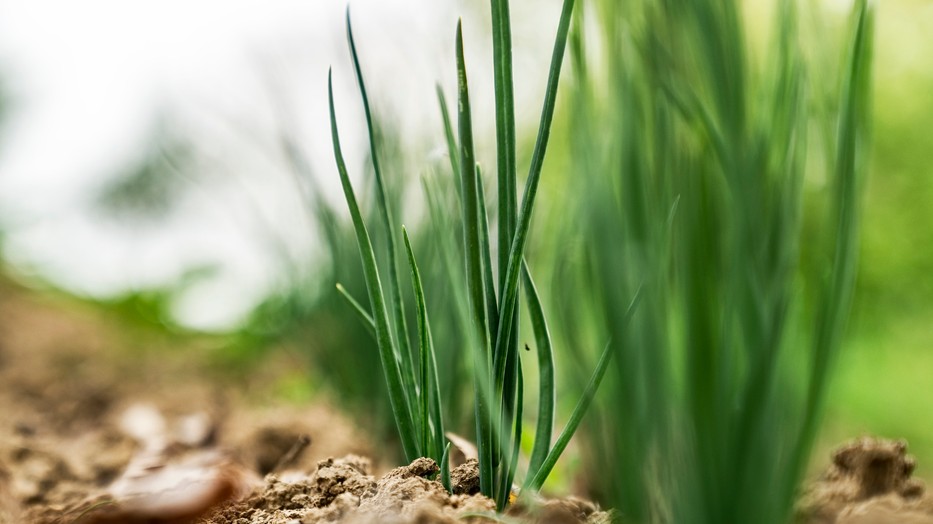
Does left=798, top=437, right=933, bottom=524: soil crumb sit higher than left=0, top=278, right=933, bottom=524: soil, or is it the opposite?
left=0, top=278, right=933, bottom=524: soil

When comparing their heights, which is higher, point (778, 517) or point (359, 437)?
point (359, 437)

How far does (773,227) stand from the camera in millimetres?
355

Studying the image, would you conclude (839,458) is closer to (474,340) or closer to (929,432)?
(474,340)

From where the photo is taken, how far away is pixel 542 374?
1.51 ft

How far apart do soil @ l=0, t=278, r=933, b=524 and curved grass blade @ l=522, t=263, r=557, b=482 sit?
0.11 feet

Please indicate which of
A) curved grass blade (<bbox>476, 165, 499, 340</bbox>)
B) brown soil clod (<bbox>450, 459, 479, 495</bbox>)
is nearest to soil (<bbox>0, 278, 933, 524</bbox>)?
brown soil clod (<bbox>450, 459, 479, 495</bbox>)

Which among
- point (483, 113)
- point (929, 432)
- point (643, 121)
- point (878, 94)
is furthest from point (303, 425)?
point (878, 94)

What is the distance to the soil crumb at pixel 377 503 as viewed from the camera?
37cm

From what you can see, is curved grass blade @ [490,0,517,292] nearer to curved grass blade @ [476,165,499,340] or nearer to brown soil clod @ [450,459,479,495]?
curved grass blade @ [476,165,499,340]

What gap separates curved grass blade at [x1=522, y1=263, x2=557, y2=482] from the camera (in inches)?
17.8

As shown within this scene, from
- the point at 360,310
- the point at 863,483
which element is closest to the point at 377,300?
the point at 360,310

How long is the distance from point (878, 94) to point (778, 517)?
5.01 m

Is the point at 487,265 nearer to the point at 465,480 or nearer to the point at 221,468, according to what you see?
the point at 465,480

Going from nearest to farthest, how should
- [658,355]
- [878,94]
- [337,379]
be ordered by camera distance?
[658,355] → [337,379] → [878,94]
